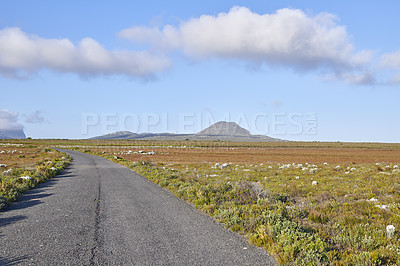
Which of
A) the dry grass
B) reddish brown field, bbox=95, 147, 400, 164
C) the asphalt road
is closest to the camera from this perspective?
the asphalt road

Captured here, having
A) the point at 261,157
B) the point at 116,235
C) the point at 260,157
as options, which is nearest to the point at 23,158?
the point at 260,157

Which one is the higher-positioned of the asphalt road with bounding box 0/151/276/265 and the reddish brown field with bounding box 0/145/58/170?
the asphalt road with bounding box 0/151/276/265

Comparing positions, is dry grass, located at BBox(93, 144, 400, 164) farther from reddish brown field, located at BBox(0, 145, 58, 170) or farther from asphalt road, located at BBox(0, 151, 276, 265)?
asphalt road, located at BBox(0, 151, 276, 265)

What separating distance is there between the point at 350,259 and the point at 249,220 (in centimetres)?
355

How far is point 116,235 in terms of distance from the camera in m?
8.10

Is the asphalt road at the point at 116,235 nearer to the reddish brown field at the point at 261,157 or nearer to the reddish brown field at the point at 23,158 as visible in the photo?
the reddish brown field at the point at 23,158

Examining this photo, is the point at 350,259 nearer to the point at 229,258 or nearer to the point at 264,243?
the point at 264,243

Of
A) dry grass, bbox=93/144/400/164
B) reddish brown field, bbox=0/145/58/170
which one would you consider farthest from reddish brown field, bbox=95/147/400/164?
reddish brown field, bbox=0/145/58/170

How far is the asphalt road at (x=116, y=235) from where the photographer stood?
21.3 feet

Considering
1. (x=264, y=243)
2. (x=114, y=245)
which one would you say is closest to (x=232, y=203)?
(x=264, y=243)

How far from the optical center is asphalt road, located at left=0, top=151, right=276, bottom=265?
6.50 m

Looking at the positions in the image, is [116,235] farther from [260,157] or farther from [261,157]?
[261,157]

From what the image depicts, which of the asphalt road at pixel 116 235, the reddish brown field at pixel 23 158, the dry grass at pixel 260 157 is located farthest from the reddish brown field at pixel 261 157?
the asphalt road at pixel 116 235

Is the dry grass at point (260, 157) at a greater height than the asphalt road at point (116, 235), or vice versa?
the asphalt road at point (116, 235)
